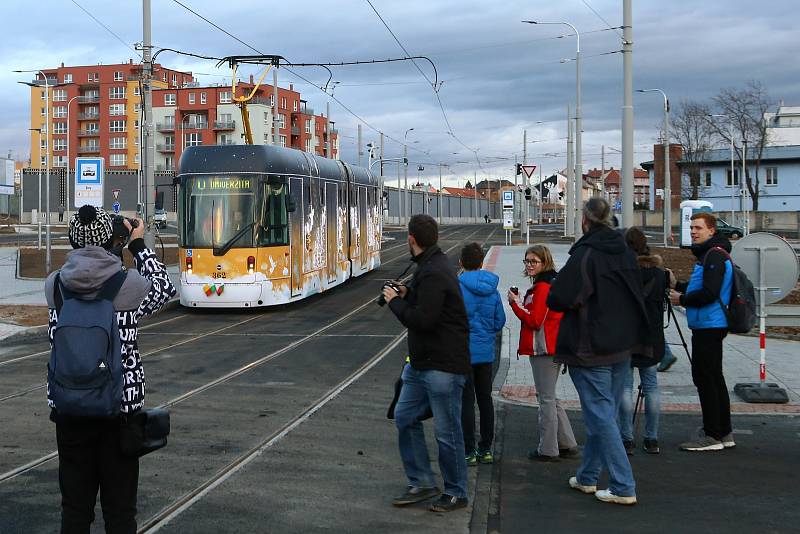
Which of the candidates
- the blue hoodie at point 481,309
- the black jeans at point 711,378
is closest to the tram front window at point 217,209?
the blue hoodie at point 481,309

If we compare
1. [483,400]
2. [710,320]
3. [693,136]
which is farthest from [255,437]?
[693,136]

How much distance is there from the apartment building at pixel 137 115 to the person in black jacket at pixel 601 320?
357 feet

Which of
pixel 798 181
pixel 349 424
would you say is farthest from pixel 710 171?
pixel 349 424

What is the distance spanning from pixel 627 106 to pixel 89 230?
1123cm

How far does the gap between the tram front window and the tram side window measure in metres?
0.23

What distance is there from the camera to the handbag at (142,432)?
4422mm

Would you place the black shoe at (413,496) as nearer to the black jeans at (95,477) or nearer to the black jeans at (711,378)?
the black jeans at (95,477)

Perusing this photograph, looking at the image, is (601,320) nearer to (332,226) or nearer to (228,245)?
(228,245)

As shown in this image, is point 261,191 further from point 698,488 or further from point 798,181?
point 798,181

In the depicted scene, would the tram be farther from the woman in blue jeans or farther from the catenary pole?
the woman in blue jeans

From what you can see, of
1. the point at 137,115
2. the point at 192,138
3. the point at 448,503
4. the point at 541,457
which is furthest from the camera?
the point at 192,138

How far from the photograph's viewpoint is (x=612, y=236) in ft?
20.3

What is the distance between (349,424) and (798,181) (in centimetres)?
8053

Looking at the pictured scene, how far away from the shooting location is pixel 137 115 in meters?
115
